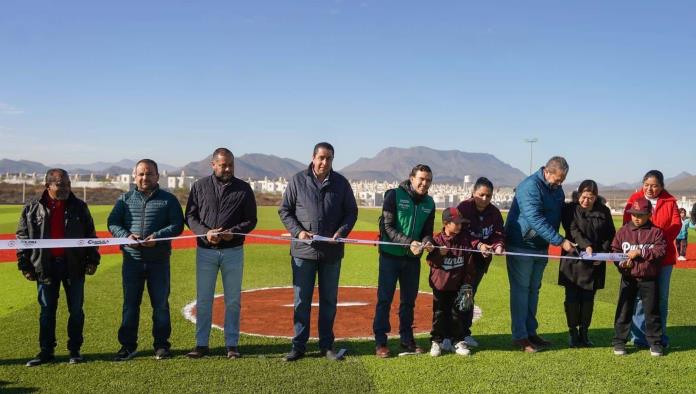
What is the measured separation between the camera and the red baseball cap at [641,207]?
6680 millimetres

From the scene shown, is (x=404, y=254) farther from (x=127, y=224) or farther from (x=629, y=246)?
(x=127, y=224)

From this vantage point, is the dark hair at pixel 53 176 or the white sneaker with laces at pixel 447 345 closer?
the dark hair at pixel 53 176

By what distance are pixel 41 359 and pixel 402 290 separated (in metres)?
3.81

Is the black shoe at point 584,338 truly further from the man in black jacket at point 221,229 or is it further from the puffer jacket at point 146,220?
the puffer jacket at point 146,220

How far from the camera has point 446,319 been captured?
Answer: 676 cm

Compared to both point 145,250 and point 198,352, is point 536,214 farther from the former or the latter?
point 145,250

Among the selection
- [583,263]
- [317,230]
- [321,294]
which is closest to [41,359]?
[321,294]

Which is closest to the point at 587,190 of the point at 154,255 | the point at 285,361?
the point at 285,361

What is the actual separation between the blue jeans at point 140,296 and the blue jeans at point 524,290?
3.86m

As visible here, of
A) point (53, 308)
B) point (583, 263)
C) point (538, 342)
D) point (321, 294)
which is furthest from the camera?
point (538, 342)

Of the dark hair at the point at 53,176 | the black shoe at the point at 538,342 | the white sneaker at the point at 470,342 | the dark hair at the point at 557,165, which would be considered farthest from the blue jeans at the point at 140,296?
the dark hair at the point at 557,165

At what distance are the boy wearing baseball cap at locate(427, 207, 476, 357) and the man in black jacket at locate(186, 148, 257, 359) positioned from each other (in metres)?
2.11

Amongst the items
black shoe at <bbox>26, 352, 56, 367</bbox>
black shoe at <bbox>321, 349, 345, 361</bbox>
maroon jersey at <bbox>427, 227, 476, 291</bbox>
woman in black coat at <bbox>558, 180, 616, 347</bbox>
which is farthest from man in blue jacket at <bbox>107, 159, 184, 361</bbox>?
woman in black coat at <bbox>558, 180, 616, 347</bbox>

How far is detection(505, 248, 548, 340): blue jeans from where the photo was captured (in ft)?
22.7
